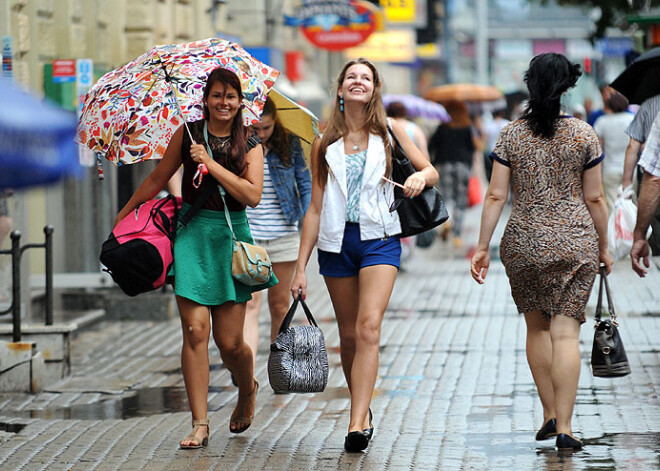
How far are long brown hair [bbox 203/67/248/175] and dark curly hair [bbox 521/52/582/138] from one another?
146 centimetres

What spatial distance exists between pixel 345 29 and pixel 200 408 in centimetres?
1916

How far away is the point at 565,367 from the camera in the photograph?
7051mm

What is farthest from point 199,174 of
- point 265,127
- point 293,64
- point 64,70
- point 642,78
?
point 293,64

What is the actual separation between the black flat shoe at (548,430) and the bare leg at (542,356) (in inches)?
1.2

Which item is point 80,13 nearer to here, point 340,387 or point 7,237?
point 7,237

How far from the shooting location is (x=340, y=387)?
9.30 meters

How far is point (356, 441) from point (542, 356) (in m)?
1.05

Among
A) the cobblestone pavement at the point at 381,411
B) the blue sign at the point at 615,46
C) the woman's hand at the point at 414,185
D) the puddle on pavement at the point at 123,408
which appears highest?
the blue sign at the point at 615,46

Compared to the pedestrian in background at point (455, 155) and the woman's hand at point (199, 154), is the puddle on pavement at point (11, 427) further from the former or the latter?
the pedestrian in background at point (455, 155)

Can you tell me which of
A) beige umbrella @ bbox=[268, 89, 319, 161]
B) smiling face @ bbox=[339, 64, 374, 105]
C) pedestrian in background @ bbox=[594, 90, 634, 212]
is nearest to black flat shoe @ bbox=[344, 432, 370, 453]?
smiling face @ bbox=[339, 64, 374, 105]

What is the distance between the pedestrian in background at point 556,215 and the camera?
704 cm

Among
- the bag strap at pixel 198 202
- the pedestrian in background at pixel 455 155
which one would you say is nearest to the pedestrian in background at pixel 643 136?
the bag strap at pixel 198 202

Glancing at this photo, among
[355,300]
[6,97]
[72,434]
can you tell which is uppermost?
[6,97]

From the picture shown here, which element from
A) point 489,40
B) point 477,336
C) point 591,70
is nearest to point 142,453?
point 477,336
